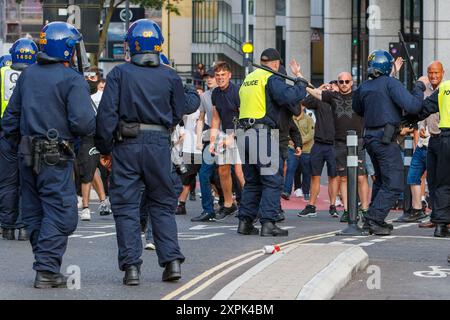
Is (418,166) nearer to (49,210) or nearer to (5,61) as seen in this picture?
(5,61)

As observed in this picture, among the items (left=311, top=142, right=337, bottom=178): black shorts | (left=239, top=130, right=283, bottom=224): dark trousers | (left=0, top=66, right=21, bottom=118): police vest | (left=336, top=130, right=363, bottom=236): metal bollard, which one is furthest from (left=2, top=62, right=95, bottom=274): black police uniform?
(left=311, top=142, right=337, bottom=178): black shorts

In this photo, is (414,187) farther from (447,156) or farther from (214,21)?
(214,21)

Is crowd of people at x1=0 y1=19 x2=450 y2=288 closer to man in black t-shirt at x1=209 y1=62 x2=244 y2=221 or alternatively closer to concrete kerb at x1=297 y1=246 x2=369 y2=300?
man in black t-shirt at x1=209 y1=62 x2=244 y2=221

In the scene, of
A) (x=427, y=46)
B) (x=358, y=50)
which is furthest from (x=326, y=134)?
(x=358, y=50)

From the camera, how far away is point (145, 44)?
10859 mm

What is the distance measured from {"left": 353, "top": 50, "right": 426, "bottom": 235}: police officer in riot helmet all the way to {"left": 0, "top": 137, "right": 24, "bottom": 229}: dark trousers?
3.80 m

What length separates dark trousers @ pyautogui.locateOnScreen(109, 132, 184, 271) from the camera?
1080 centimetres

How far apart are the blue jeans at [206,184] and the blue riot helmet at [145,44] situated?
757 centimetres

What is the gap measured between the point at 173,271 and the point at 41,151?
1302 millimetres

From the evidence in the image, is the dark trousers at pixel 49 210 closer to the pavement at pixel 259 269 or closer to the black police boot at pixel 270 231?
the pavement at pixel 259 269

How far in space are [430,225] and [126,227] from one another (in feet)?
23.7

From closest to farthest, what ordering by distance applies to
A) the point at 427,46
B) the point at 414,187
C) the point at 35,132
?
1. the point at 35,132
2. the point at 414,187
3. the point at 427,46

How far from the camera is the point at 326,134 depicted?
773 inches

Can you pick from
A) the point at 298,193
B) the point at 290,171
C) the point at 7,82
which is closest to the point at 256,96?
the point at 7,82
